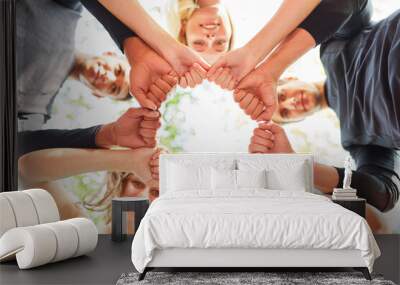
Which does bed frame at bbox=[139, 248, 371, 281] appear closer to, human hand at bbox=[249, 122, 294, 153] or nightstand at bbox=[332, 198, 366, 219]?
nightstand at bbox=[332, 198, 366, 219]

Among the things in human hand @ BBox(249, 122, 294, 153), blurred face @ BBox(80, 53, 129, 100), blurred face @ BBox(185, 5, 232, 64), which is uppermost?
blurred face @ BBox(185, 5, 232, 64)

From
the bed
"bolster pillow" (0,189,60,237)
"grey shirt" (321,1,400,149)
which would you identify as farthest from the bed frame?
"grey shirt" (321,1,400,149)

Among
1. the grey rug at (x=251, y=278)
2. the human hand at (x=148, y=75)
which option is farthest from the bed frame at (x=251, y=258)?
the human hand at (x=148, y=75)

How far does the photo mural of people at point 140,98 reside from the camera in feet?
24.9

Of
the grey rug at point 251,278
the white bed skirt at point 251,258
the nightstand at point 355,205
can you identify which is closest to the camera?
the grey rug at point 251,278

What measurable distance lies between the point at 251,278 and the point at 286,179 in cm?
197

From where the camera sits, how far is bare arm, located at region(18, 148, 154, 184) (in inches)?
302

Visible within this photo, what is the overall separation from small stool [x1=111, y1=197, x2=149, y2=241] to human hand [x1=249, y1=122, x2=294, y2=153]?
4.89ft

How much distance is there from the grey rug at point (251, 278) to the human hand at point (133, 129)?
8.32 ft

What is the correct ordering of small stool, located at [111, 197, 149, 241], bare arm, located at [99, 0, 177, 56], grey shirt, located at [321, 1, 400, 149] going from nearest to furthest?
small stool, located at [111, 197, 149, 241] → grey shirt, located at [321, 1, 400, 149] → bare arm, located at [99, 0, 177, 56]

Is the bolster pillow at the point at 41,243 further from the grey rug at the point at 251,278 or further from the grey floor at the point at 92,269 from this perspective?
the grey rug at the point at 251,278

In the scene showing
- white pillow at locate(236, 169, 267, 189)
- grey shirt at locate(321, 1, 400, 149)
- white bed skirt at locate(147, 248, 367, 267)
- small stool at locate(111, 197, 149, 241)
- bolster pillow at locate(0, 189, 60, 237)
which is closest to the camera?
white bed skirt at locate(147, 248, 367, 267)

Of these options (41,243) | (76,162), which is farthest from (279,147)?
(41,243)

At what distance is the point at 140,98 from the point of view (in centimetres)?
764
